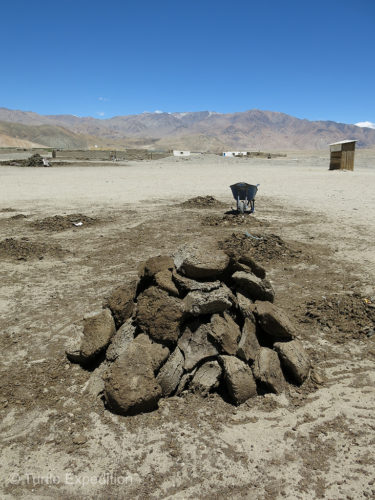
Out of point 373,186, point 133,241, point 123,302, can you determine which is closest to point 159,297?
point 123,302

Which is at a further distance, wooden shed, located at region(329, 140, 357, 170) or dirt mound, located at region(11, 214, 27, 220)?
wooden shed, located at region(329, 140, 357, 170)

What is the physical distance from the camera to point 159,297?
4035mm

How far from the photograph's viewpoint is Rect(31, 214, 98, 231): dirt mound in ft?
33.8

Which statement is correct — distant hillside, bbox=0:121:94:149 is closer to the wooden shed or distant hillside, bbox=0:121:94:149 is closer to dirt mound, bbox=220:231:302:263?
the wooden shed

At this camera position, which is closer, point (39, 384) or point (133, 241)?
point (39, 384)

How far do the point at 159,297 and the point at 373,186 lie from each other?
1788 cm

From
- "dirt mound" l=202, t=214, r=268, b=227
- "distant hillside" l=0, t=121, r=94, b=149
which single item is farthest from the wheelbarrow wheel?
"distant hillside" l=0, t=121, r=94, b=149

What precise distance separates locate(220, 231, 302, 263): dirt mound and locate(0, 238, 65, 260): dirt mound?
355cm

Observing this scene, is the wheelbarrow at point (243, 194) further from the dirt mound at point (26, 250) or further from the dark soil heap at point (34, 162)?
the dark soil heap at point (34, 162)

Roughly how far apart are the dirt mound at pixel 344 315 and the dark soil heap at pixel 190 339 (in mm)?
987

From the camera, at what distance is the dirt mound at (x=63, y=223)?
33.8 ft

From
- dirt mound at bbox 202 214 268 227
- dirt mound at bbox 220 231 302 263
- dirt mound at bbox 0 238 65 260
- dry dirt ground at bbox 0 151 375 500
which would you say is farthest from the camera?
dirt mound at bbox 202 214 268 227

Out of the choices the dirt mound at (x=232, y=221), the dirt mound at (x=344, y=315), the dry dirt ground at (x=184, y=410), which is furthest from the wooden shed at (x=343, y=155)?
the dirt mound at (x=344, y=315)

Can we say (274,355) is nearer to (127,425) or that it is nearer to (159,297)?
(159,297)
